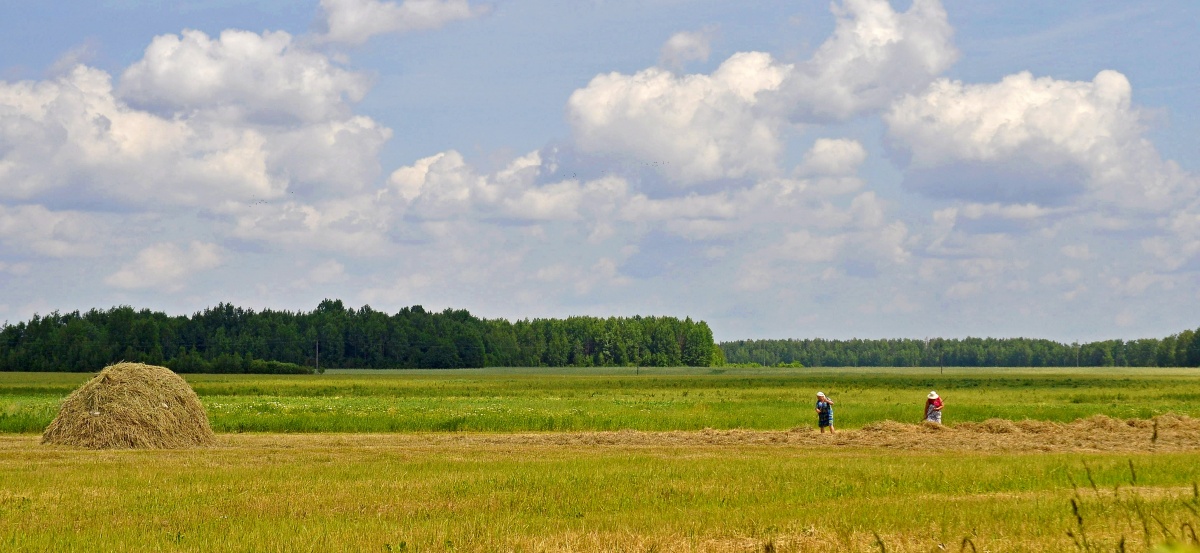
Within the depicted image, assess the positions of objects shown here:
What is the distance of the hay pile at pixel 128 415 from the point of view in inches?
1326

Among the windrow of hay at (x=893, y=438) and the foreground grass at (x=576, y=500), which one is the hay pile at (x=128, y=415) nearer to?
the windrow of hay at (x=893, y=438)

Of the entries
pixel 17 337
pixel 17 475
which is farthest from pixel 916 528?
pixel 17 337

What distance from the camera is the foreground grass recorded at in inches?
625

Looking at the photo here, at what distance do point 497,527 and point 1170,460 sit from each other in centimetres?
1840

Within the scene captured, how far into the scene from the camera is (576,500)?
2039 centimetres

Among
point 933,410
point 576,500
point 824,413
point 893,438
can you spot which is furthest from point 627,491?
point 933,410

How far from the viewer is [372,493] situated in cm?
2111

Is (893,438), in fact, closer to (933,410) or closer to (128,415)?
(933,410)

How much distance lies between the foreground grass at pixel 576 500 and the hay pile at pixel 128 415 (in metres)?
2.42

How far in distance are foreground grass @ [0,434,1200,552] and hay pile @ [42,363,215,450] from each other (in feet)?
7.94

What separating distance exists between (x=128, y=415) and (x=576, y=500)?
1955cm

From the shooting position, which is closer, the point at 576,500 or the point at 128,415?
the point at 576,500

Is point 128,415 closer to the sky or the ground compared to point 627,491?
closer to the sky

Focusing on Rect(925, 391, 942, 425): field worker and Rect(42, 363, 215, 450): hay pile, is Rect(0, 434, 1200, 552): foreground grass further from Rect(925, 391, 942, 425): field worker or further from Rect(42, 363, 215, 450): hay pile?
Rect(925, 391, 942, 425): field worker
